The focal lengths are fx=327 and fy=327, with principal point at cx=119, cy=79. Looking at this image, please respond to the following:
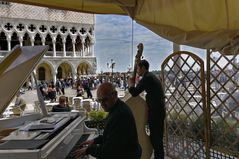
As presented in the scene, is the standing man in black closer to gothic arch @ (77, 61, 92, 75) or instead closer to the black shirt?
the black shirt

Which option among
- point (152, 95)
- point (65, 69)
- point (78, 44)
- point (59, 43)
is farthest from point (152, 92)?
point (78, 44)

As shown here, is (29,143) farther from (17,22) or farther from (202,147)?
(17,22)

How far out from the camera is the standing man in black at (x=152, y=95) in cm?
324

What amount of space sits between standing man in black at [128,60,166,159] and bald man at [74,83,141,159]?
54.4 inches

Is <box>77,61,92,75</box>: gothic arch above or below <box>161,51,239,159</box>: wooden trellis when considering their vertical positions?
below

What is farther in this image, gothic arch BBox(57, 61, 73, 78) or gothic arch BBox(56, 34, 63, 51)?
gothic arch BBox(56, 34, 63, 51)

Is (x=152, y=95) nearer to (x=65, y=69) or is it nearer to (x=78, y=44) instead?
(x=65, y=69)

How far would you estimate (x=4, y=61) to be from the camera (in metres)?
2.56

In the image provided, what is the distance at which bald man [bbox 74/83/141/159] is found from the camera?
1.75 meters

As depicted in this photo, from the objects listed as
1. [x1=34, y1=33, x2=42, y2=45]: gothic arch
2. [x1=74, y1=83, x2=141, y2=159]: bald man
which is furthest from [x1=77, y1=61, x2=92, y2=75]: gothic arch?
[x1=74, y1=83, x2=141, y2=159]: bald man

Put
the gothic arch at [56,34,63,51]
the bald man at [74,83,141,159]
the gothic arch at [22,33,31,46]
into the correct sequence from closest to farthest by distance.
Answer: the bald man at [74,83,141,159], the gothic arch at [22,33,31,46], the gothic arch at [56,34,63,51]

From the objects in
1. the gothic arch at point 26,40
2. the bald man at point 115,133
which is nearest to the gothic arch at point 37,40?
the gothic arch at point 26,40

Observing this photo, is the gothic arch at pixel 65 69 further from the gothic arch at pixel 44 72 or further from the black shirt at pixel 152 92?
the black shirt at pixel 152 92

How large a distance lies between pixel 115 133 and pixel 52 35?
110 ft
